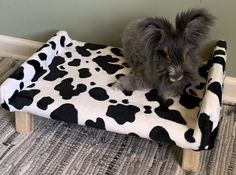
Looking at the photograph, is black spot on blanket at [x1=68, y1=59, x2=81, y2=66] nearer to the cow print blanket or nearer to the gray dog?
the cow print blanket

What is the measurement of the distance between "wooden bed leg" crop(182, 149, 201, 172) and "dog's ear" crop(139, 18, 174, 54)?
0.45m

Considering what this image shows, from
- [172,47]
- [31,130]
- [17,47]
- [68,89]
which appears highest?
[172,47]

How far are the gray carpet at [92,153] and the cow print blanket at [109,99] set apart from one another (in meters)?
0.15

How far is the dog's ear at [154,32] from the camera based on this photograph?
1.54m

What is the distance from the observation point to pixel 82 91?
1714 millimetres

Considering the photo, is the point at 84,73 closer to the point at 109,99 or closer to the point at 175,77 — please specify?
→ the point at 109,99

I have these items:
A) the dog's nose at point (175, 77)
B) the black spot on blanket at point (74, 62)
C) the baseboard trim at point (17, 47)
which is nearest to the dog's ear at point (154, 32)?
the dog's nose at point (175, 77)

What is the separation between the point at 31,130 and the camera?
177 centimetres

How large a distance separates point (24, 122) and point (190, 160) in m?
0.77

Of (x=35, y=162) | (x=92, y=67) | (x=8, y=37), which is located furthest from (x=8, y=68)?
(x=35, y=162)

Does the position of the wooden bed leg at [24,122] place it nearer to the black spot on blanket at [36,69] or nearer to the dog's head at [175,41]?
the black spot on blanket at [36,69]

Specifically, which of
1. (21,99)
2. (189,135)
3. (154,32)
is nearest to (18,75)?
(21,99)

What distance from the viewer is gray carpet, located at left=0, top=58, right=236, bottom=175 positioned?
62.1 inches

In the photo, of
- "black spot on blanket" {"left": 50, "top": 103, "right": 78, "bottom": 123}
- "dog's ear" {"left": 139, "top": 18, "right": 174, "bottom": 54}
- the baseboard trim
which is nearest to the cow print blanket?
"black spot on blanket" {"left": 50, "top": 103, "right": 78, "bottom": 123}
